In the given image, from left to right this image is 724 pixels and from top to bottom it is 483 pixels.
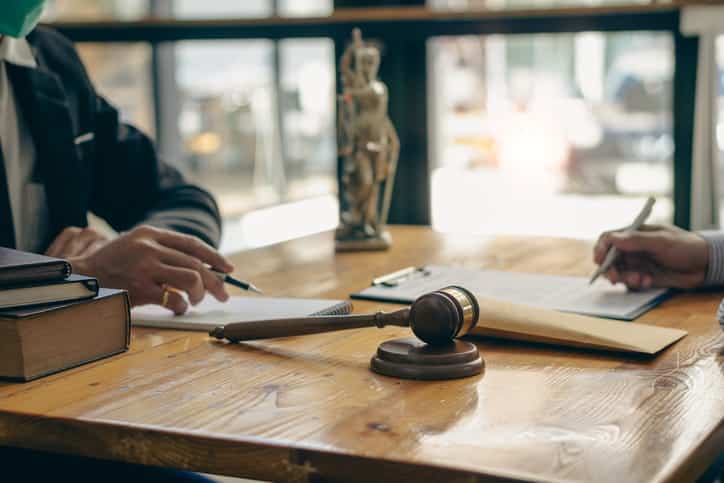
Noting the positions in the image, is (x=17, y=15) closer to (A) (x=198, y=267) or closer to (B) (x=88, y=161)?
(A) (x=198, y=267)

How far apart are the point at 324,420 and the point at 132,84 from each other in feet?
14.4

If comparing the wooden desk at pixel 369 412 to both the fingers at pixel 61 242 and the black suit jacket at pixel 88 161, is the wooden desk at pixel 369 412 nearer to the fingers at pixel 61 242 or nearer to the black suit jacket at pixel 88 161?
the fingers at pixel 61 242

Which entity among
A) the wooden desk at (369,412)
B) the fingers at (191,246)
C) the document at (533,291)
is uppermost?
the fingers at (191,246)

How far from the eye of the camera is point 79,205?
181cm

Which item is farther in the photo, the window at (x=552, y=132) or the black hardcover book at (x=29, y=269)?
the window at (x=552, y=132)

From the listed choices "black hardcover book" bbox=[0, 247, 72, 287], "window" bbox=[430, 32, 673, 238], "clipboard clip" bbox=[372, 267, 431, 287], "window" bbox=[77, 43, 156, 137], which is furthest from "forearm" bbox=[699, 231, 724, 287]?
"window" bbox=[77, 43, 156, 137]

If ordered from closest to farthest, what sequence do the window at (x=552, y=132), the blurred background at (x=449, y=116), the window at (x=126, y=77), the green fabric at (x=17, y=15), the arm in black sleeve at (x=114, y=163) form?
the green fabric at (x=17, y=15) → the arm in black sleeve at (x=114, y=163) → the blurred background at (x=449, y=116) → the window at (x=552, y=132) → the window at (x=126, y=77)

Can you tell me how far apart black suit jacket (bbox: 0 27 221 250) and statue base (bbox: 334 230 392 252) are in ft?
0.77

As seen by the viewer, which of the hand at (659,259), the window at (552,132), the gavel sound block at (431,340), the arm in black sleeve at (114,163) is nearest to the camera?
the gavel sound block at (431,340)

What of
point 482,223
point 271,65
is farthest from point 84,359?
point 271,65

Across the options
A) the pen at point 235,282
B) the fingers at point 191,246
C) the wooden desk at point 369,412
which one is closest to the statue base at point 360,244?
the pen at point 235,282

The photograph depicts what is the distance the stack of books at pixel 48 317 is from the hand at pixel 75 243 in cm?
43

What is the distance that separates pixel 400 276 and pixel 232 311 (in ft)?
1.07

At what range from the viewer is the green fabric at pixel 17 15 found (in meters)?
1.40
